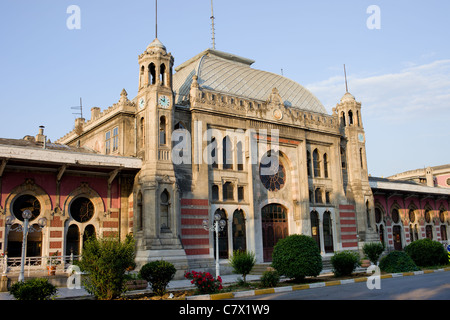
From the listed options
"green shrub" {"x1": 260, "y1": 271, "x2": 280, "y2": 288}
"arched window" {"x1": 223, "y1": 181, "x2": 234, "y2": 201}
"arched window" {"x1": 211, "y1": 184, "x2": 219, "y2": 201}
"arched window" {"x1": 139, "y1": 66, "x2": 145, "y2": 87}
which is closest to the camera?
"green shrub" {"x1": 260, "y1": 271, "x2": 280, "y2": 288}

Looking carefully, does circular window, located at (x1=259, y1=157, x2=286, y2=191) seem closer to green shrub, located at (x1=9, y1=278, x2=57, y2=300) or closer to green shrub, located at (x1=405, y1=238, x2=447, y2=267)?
green shrub, located at (x1=405, y1=238, x2=447, y2=267)

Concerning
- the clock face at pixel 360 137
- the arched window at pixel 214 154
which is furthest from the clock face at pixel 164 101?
the clock face at pixel 360 137

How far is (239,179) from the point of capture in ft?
98.7

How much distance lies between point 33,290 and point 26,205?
12.4 meters

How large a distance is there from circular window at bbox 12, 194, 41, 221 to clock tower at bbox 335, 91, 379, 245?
23.7m

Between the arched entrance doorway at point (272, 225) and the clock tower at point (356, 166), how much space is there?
7313mm

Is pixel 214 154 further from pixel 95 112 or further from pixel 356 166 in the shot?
pixel 356 166

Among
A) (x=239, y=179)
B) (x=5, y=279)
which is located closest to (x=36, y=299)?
(x=5, y=279)

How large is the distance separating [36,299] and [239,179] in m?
18.4

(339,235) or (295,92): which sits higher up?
(295,92)

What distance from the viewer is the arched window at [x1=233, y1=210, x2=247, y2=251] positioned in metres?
29.4

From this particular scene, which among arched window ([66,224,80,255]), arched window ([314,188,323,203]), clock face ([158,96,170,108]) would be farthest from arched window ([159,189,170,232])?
arched window ([314,188,323,203])
